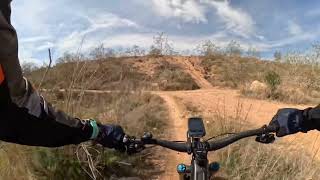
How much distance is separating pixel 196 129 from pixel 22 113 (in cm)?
78

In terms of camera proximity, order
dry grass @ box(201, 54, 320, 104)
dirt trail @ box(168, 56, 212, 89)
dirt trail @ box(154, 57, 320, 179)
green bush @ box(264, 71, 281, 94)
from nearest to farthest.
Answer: dirt trail @ box(154, 57, 320, 179) < dry grass @ box(201, 54, 320, 104) < green bush @ box(264, 71, 281, 94) < dirt trail @ box(168, 56, 212, 89)

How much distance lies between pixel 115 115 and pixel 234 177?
9.51ft

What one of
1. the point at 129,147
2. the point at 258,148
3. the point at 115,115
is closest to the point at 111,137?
the point at 129,147

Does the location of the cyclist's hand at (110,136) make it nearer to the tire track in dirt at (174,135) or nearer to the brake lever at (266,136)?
the brake lever at (266,136)

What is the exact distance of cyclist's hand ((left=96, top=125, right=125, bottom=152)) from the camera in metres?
2.43

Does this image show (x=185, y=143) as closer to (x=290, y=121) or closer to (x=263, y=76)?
(x=290, y=121)

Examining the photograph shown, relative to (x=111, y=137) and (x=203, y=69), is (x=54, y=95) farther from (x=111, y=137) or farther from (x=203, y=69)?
(x=203, y=69)

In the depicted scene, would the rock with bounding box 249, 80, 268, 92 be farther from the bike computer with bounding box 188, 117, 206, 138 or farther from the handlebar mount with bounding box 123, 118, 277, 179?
the bike computer with bounding box 188, 117, 206, 138

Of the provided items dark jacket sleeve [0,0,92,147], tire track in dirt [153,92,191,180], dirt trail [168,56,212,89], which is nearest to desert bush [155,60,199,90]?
dirt trail [168,56,212,89]

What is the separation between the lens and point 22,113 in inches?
85.3

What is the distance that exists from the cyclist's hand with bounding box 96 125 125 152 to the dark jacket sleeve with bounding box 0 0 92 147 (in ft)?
0.20

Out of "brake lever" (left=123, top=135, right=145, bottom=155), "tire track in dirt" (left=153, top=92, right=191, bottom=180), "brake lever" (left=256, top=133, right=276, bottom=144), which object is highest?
"brake lever" (left=256, top=133, right=276, bottom=144)

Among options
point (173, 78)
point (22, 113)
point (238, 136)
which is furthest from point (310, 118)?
point (173, 78)

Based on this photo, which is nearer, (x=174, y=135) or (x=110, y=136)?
(x=110, y=136)
